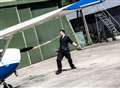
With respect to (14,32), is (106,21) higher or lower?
lower

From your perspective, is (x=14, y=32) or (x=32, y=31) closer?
(x=14, y=32)

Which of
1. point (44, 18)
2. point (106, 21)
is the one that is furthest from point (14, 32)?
point (106, 21)

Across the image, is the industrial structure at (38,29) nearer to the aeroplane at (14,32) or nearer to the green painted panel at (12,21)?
the green painted panel at (12,21)

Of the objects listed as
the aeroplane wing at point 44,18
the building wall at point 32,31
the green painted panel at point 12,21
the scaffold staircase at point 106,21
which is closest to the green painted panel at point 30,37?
the building wall at point 32,31

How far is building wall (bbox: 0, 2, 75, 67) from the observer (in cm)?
2447

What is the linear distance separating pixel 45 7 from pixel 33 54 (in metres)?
4.04

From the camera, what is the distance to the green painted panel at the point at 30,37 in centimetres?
2527

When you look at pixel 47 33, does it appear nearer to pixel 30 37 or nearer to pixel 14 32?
pixel 30 37

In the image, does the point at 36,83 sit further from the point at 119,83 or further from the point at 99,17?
the point at 99,17

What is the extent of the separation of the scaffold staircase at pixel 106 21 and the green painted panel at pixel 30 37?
9025 millimetres

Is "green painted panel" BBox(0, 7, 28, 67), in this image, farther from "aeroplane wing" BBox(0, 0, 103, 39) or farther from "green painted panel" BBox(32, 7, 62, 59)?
"aeroplane wing" BBox(0, 0, 103, 39)

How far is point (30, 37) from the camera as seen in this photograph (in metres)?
25.6

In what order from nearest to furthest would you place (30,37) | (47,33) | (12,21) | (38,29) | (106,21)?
(12,21) → (30,37) → (38,29) → (47,33) → (106,21)

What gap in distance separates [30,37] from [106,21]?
10511 millimetres
